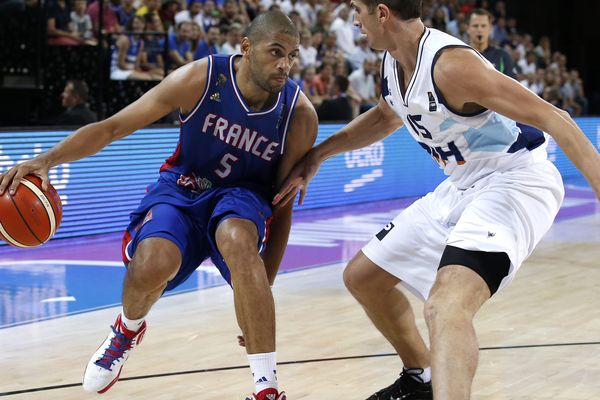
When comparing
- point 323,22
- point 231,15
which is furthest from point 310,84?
point 323,22

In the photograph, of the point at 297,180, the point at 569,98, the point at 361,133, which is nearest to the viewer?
the point at 297,180

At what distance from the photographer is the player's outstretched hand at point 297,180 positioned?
13.9 ft

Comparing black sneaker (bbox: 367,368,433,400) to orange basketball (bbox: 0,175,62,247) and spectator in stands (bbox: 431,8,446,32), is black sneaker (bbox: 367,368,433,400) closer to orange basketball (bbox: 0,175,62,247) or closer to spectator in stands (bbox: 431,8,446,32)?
orange basketball (bbox: 0,175,62,247)

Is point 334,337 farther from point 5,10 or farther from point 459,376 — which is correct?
point 5,10

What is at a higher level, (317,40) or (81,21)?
(81,21)

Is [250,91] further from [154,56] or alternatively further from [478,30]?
[154,56]

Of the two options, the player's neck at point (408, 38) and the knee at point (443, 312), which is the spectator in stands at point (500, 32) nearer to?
the player's neck at point (408, 38)

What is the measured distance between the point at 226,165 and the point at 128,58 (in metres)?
7.52

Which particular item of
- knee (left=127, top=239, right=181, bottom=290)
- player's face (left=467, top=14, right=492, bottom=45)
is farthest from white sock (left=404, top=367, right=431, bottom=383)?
player's face (left=467, top=14, right=492, bottom=45)

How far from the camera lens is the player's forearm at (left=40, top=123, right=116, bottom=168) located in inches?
158

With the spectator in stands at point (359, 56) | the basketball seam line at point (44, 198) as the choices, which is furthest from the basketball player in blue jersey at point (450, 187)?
the spectator in stands at point (359, 56)

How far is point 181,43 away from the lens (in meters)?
12.0

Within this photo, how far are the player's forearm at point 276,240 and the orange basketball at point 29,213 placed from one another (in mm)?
936

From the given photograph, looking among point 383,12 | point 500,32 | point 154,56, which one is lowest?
point 500,32
